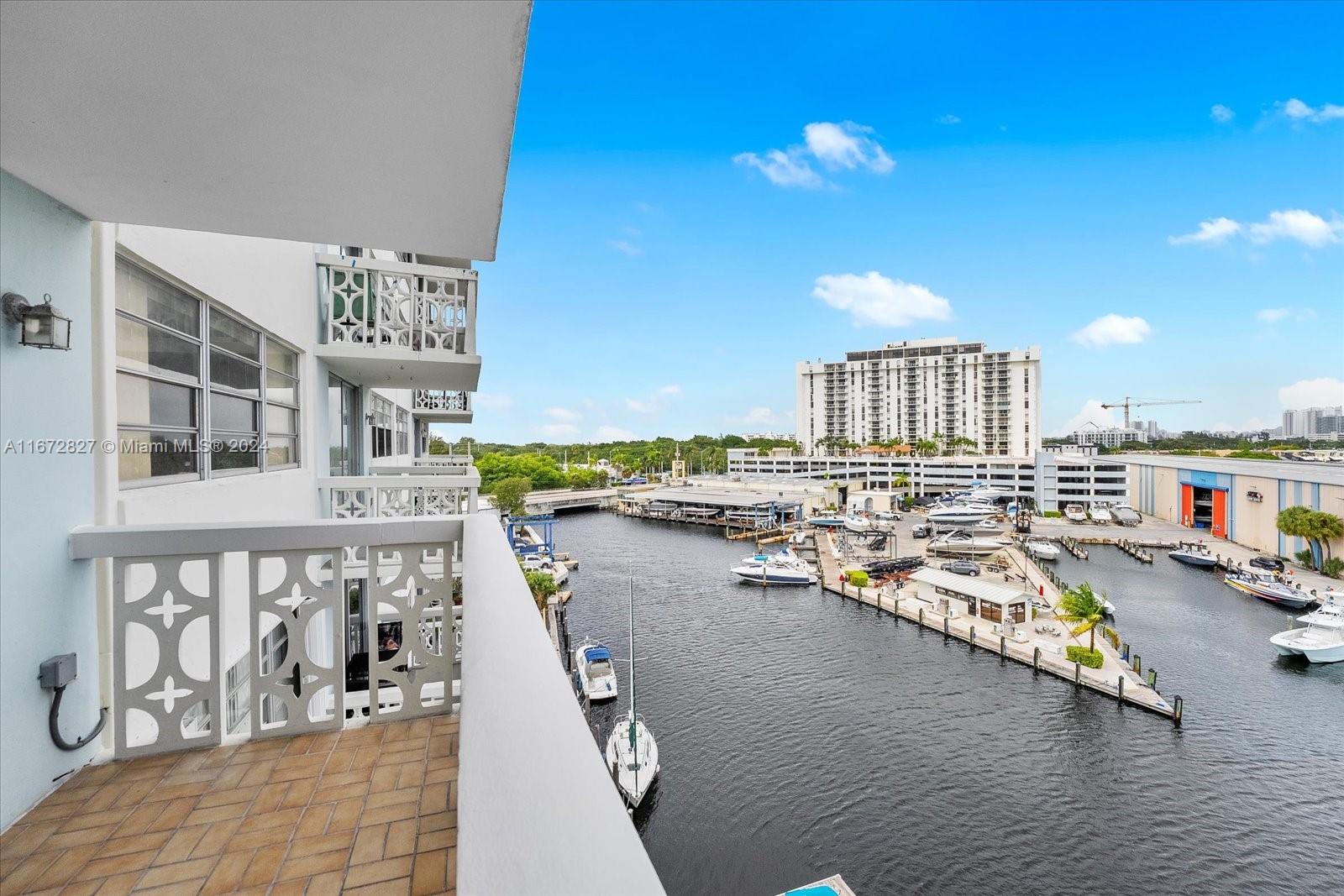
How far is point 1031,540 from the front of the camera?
34.9 meters

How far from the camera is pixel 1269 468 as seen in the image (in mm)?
31312

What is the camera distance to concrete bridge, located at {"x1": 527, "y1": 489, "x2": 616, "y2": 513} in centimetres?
5428

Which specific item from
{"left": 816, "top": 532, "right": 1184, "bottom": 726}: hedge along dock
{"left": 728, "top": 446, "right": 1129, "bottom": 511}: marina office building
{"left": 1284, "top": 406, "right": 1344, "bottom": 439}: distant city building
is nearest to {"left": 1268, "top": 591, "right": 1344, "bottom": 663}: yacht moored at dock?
{"left": 816, "top": 532, "right": 1184, "bottom": 726}: hedge along dock

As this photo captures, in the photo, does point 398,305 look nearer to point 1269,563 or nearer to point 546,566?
point 546,566

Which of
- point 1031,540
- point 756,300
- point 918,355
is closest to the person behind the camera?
point 1031,540

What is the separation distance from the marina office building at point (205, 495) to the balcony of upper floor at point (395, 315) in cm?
177

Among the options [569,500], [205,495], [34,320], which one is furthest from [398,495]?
[569,500]

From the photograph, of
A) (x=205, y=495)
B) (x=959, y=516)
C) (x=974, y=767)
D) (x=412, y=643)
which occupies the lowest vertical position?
(x=974, y=767)

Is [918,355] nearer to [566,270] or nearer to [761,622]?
[566,270]

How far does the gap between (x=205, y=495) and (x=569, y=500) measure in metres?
53.5

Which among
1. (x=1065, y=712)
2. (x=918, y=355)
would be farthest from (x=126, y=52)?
(x=918, y=355)

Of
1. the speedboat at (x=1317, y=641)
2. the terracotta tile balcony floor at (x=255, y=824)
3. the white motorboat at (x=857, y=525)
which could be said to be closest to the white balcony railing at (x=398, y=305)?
the terracotta tile balcony floor at (x=255, y=824)

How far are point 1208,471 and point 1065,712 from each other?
31104 millimetres

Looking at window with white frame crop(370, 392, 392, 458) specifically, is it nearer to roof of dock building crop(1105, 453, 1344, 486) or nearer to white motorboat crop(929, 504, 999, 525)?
white motorboat crop(929, 504, 999, 525)
